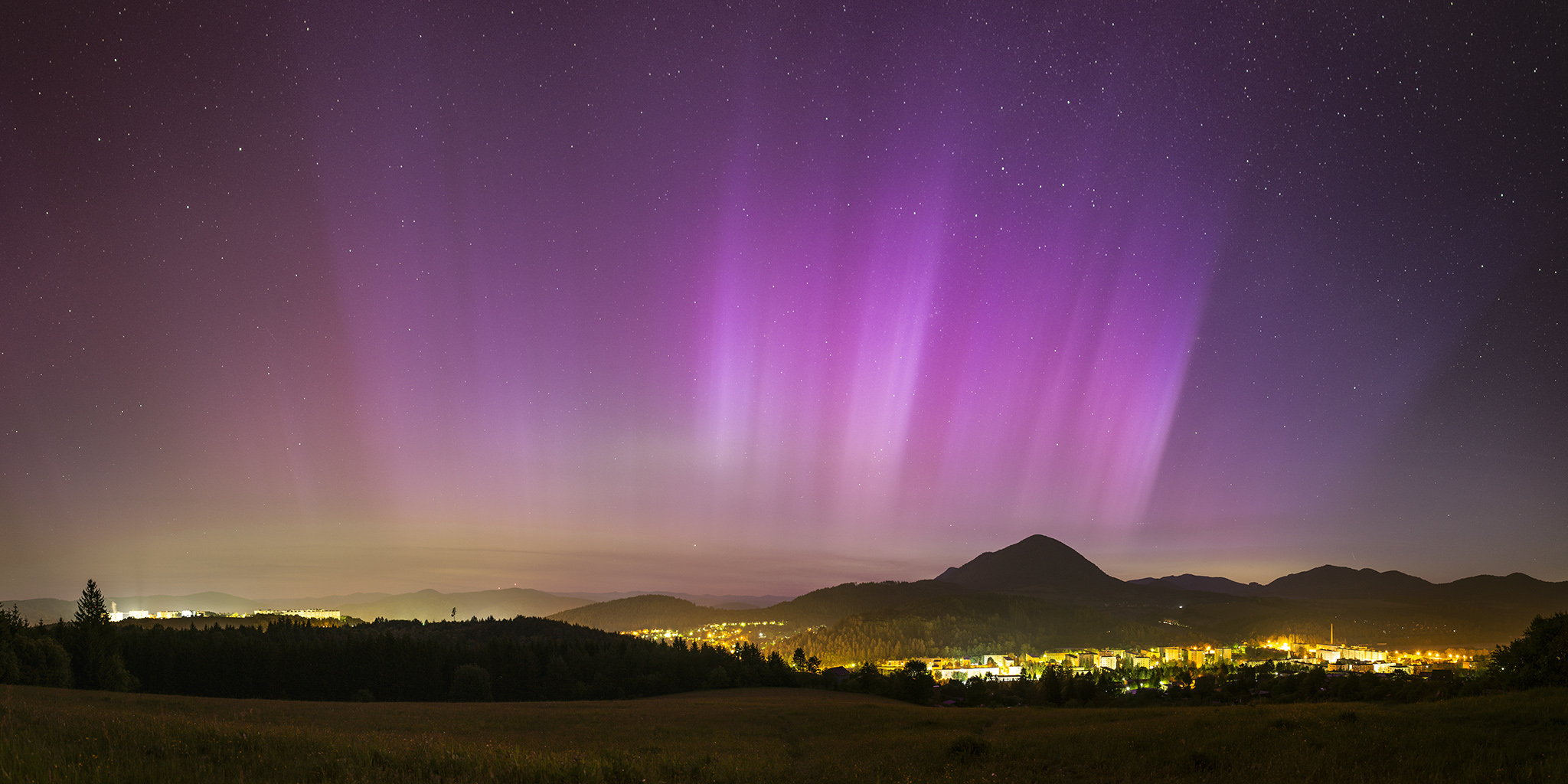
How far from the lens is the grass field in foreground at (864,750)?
27.1 feet

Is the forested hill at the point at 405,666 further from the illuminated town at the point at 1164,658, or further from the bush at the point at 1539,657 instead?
the bush at the point at 1539,657

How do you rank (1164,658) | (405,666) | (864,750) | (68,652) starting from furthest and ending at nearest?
1. (1164,658)
2. (405,666)
3. (68,652)
4. (864,750)

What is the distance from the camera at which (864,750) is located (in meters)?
18.6

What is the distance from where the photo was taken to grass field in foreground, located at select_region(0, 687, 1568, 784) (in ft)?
27.1

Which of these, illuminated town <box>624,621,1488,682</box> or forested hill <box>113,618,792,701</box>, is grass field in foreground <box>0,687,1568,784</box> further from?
illuminated town <box>624,621,1488,682</box>

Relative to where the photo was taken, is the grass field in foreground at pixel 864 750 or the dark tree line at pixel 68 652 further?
the dark tree line at pixel 68 652

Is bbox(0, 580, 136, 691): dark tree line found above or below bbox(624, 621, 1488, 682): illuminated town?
above

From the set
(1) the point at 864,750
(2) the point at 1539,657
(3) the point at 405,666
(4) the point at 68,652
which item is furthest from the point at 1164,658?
(4) the point at 68,652

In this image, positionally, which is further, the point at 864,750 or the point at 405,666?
the point at 405,666

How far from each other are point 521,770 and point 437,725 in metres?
19.1

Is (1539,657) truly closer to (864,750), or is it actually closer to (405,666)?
(864,750)

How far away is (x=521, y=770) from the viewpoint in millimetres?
9117

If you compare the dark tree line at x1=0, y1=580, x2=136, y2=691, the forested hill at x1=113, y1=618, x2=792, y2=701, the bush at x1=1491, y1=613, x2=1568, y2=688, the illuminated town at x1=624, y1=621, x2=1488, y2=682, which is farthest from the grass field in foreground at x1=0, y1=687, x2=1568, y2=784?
the illuminated town at x1=624, y1=621, x2=1488, y2=682

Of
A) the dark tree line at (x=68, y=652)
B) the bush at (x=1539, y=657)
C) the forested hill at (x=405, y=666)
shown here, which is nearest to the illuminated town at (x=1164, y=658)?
the forested hill at (x=405, y=666)
